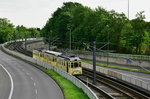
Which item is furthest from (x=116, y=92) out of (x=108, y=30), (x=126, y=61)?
(x=108, y=30)

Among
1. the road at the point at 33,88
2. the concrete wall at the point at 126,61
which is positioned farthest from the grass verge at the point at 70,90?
the concrete wall at the point at 126,61

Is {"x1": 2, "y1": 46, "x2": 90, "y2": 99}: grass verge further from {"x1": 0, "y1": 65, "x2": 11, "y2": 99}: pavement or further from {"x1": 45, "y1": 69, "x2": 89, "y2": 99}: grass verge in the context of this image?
{"x1": 0, "y1": 65, "x2": 11, "y2": 99}: pavement

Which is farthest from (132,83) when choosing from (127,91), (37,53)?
(37,53)

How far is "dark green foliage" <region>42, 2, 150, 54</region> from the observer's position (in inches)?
2438

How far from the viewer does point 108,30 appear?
6719 cm

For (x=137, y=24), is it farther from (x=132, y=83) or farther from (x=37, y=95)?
(x=37, y=95)

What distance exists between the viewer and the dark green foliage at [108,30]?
203ft

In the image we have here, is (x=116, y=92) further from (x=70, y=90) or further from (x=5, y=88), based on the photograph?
(x=5, y=88)

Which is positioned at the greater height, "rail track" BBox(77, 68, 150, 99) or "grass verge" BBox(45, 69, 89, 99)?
"grass verge" BBox(45, 69, 89, 99)

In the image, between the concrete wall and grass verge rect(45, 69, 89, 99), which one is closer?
grass verge rect(45, 69, 89, 99)

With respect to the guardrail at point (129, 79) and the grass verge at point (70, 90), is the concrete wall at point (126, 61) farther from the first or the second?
the grass verge at point (70, 90)

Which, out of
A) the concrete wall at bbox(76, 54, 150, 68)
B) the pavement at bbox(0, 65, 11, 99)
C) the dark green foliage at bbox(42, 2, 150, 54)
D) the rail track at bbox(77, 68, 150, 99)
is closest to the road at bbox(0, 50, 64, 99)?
the pavement at bbox(0, 65, 11, 99)

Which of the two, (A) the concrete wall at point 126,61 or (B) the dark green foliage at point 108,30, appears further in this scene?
(B) the dark green foliage at point 108,30

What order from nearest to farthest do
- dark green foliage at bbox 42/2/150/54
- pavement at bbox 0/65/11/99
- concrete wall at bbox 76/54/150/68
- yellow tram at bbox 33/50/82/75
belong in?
1. pavement at bbox 0/65/11/99
2. yellow tram at bbox 33/50/82/75
3. concrete wall at bbox 76/54/150/68
4. dark green foliage at bbox 42/2/150/54
